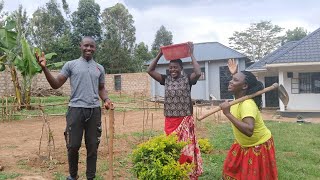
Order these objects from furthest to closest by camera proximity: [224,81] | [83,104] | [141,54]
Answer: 1. [141,54]
2. [224,81]
3. [83,104]

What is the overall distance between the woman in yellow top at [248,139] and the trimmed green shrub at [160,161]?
49 centimetres

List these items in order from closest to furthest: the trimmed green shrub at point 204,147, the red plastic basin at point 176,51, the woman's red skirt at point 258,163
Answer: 1. the woman's red skirt at point 258,163
2. the red plastic basin at point 176,51
3. the trimmed green shrub at point 204,147

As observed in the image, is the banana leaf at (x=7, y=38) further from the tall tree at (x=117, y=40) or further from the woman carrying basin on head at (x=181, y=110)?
the tall tree at (x=117, y=40)

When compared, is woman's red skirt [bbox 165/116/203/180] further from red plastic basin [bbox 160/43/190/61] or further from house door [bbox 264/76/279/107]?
house door [bbox 264/76/279/107]

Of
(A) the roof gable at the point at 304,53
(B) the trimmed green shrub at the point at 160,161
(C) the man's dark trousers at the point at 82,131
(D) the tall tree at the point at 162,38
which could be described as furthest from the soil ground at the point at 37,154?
(D) the tall tree at the point at 162,38

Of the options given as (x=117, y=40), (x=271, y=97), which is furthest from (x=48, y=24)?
(x=271, y=97)

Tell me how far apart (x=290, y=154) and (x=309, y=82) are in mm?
9275

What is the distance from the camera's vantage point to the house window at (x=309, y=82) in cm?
1439

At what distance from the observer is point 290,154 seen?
6203 mm

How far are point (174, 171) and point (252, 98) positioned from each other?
985mm

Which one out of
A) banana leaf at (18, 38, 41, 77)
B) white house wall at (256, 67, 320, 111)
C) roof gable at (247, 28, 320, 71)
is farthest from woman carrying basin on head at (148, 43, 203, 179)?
white house wall at (256, 67, 320, 111)

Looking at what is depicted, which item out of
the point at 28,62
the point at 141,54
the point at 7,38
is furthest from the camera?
the point at 141,54

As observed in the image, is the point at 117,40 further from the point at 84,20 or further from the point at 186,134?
the point at 186,134

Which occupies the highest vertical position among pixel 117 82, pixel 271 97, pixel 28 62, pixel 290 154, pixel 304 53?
pixel 304 53
